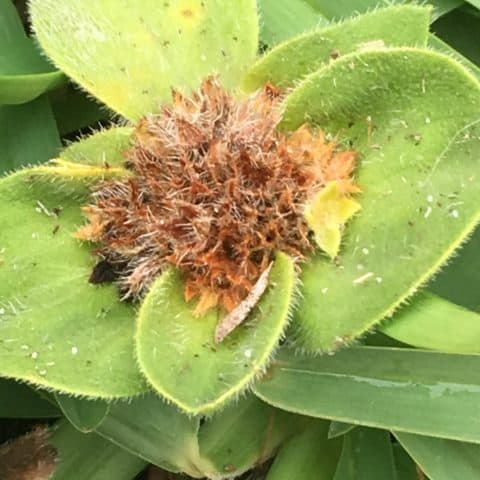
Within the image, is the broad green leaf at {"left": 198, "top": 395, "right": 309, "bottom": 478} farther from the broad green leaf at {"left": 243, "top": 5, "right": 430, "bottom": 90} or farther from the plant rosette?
the broad green leaf at {"left": 243, "top": 5, "right": 430, "bottom": 90}

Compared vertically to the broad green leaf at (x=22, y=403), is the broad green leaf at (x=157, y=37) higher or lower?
higher

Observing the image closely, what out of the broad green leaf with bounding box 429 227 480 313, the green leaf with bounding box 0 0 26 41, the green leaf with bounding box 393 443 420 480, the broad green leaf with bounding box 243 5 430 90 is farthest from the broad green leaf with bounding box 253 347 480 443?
the green leaf with bounding box 0 0 26 41

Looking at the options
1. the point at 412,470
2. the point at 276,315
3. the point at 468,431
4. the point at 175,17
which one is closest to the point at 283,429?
the point at 412,470

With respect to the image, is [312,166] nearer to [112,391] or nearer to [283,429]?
[112,391]

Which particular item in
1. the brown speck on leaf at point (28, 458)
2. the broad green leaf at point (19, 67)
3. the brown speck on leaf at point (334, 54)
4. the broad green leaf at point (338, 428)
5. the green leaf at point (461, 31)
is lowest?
the brown speck on leaf at point (28, 458)

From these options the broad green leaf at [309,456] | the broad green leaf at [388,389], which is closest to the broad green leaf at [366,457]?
the broad green leaf at [309,456]

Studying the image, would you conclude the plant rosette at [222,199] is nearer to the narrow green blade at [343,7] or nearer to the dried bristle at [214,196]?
the dried bristle at [214,196]
